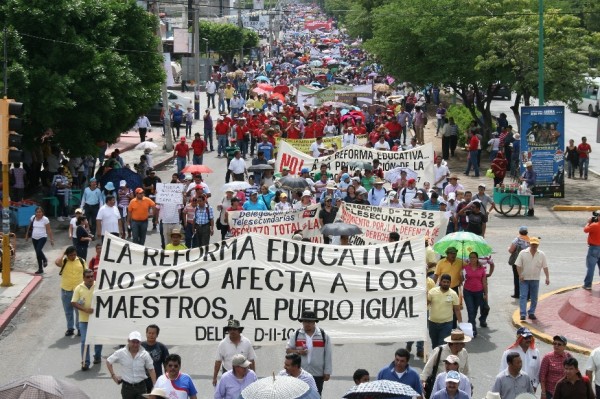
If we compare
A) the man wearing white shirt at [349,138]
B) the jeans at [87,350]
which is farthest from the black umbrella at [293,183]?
the man wearing white shirt at [349,138]

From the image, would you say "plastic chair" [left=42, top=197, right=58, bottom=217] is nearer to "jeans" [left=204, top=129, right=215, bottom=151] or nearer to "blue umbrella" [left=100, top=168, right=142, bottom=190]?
"blue umbrella" [left=100, top=168, right=142, bottom=190]

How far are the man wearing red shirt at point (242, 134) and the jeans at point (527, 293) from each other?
20558 mm

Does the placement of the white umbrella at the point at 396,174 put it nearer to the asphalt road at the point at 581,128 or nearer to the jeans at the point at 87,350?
the jeans at the point at 87,350

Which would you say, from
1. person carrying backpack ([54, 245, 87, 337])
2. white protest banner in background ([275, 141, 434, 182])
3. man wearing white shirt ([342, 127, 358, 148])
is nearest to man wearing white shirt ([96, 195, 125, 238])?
person carrying backpack ([54, 245, 87, 337])

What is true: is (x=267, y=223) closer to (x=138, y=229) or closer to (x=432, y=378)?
(x=138, y=229)

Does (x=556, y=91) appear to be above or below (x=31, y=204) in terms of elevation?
above

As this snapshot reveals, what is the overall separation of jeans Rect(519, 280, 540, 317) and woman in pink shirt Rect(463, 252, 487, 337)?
2.64 ft

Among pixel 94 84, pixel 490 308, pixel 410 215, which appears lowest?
pixel 490 308

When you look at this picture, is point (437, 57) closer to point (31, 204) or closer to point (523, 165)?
point (523, 165)

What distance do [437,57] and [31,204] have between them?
16.2 metres

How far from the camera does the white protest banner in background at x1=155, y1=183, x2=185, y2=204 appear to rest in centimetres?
2309

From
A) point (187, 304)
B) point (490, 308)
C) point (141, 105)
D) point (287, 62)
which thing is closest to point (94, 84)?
point (141, 105)

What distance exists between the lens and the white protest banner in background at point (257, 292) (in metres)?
14.3

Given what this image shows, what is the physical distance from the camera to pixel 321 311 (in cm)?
1435
